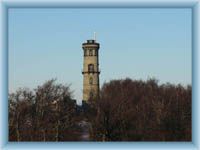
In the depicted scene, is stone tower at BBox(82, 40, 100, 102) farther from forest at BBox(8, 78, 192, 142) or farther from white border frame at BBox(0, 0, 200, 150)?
white border frame at BBox(0, 0, 200, 150)

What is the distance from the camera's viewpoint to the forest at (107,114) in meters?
6.14

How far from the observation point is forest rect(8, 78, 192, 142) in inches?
242

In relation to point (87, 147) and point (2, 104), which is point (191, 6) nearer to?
point (87, 147)

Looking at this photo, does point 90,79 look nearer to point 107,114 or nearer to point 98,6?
point 107,114

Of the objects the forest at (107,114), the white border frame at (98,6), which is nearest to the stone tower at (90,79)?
the forest at (107,114)

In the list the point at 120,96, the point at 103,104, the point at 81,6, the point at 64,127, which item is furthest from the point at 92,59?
the point at 81,6

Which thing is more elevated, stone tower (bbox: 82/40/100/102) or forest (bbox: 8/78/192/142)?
stone tower (bbox: 82/40/100/102)

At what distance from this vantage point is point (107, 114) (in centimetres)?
817

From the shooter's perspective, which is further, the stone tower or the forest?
the stone tower

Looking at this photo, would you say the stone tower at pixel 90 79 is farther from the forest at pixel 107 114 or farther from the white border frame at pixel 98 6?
the white border frame at pixel 98 6

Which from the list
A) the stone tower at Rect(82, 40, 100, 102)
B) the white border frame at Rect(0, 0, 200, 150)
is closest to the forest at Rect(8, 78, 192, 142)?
the stone tower at Rect(82, 40, 100, 102)

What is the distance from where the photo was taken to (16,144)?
250 centimetres

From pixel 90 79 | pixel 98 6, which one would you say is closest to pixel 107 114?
pixel 90 79
